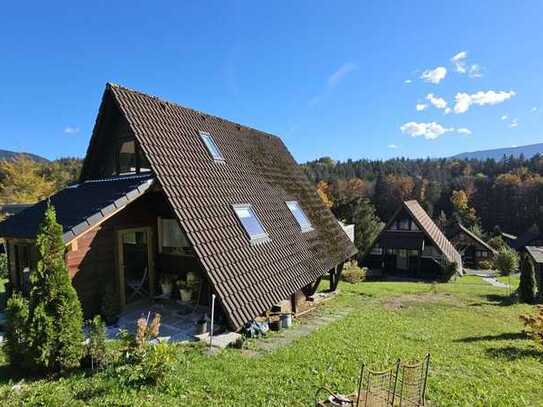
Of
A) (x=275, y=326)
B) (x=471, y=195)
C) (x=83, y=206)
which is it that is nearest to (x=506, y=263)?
(x=275, y=326)

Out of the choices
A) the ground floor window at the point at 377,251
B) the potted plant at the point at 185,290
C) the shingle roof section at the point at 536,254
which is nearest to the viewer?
the potted plant at the point at 185,290

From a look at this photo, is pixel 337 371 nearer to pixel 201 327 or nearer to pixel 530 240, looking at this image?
pixel 201 327

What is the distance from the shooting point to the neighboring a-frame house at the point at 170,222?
9133mm

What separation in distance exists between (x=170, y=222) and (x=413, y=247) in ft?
118

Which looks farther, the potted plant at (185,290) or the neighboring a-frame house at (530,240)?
the neighboring a-frame house at (530,240)

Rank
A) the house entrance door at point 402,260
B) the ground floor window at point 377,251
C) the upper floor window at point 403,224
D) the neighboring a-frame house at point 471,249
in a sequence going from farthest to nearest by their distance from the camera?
the neighboring a-frame house at point 471,249, the ground floor window at point 377,251, the house entrance door at point 402,260, the upper floor window at point 403,224

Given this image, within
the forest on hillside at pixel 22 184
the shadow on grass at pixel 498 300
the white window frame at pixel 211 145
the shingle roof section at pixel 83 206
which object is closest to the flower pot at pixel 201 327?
the shingle roof section at pixel 83 206

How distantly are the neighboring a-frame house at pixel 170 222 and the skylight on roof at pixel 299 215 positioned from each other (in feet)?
0.35

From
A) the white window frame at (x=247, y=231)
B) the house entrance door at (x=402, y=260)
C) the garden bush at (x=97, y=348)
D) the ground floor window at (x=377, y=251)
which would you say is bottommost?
the house entrance door at (x=402, y=260)

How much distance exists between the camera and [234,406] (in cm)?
564

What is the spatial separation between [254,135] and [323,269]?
786cm

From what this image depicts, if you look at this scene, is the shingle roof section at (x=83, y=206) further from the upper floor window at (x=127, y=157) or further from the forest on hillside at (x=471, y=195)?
the forest on hillside at (x=471, y=195)

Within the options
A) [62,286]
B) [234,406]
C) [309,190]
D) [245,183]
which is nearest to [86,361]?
[62,286]

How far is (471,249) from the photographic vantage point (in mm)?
56000
